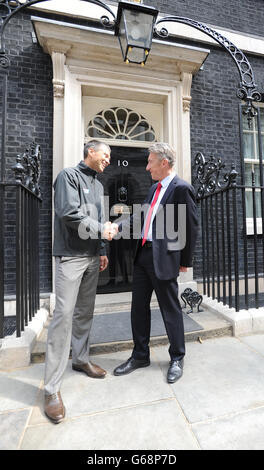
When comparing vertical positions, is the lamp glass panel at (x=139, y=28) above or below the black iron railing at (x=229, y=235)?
above

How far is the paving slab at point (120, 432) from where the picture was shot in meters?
1.43

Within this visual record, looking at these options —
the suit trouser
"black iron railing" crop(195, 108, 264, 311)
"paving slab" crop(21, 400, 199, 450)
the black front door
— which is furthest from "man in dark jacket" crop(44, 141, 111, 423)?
the black front door

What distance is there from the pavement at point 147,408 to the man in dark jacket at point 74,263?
0.15 meters

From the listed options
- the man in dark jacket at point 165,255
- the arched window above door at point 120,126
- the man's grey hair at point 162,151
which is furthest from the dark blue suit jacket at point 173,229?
the arched window above door at point 120,126

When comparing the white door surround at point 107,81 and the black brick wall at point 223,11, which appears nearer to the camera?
the white door surround at point 107,81

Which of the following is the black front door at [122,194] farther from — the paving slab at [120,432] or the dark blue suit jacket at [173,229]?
the paving slab at [120,432]

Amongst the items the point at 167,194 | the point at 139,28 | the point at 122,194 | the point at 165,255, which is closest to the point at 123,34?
the point at 139,28

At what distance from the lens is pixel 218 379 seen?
83.4 inches

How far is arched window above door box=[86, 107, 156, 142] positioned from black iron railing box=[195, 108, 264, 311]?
1.21m

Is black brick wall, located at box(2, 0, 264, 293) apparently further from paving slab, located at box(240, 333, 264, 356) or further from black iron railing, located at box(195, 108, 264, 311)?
paving slab, located at box(240, 333, 264, 356)

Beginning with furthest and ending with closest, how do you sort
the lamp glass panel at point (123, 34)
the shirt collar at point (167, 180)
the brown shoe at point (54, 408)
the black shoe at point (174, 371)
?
the lamp glass panel at point (123, 34), the shirt collar at point (167, 180), the black shoe at point (174, 371), the brown shoe at point (54, 408)

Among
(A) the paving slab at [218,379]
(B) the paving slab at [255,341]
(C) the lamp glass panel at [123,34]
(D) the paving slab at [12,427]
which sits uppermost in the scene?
(C) the lamp glass panel at [123,34]

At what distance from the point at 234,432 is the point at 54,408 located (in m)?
1.19

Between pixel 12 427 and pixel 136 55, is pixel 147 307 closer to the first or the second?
pixel 12 427
